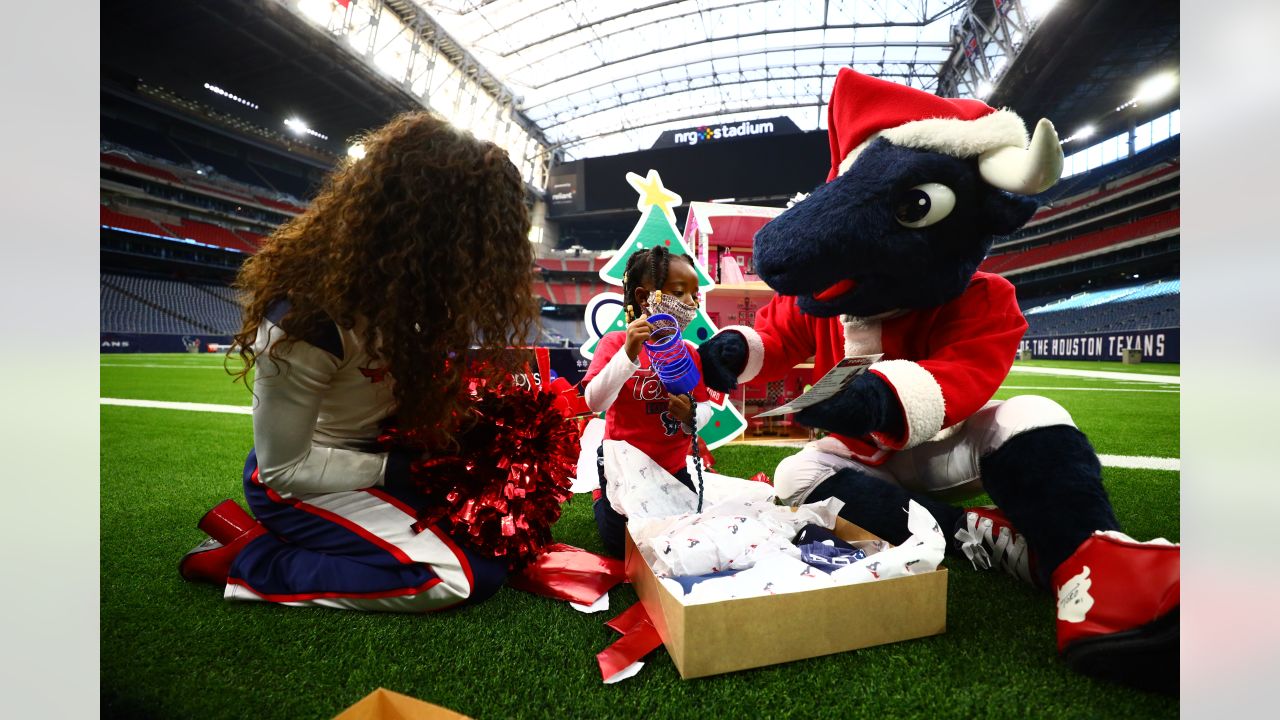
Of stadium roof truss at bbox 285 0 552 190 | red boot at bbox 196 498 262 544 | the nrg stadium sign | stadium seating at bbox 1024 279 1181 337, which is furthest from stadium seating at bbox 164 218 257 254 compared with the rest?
stadium seating at bbox 1024 279 1181 337

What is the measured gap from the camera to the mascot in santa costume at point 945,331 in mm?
1041

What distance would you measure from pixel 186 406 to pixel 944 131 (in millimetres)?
5918

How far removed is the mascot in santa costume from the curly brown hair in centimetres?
64

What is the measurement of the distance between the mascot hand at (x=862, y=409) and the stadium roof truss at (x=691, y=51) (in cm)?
846

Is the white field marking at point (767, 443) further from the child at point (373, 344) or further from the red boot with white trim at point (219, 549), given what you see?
the child at point (373, 344)

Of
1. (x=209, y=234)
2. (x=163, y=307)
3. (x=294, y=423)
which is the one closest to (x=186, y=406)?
(x=294, y=423)

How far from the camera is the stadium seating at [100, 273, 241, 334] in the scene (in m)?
17.5

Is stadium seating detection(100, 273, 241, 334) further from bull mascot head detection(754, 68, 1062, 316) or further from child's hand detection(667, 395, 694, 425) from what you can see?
bull mascot head detection(754, 68, 1062, 316)

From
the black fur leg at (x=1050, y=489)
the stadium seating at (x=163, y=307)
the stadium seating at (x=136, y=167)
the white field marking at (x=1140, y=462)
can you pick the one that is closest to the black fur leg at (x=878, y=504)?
the black fur leg at (x=1050, y=489)

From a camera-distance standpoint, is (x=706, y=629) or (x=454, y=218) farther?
(x=454, y=218)

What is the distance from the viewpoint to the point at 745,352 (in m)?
1.59
